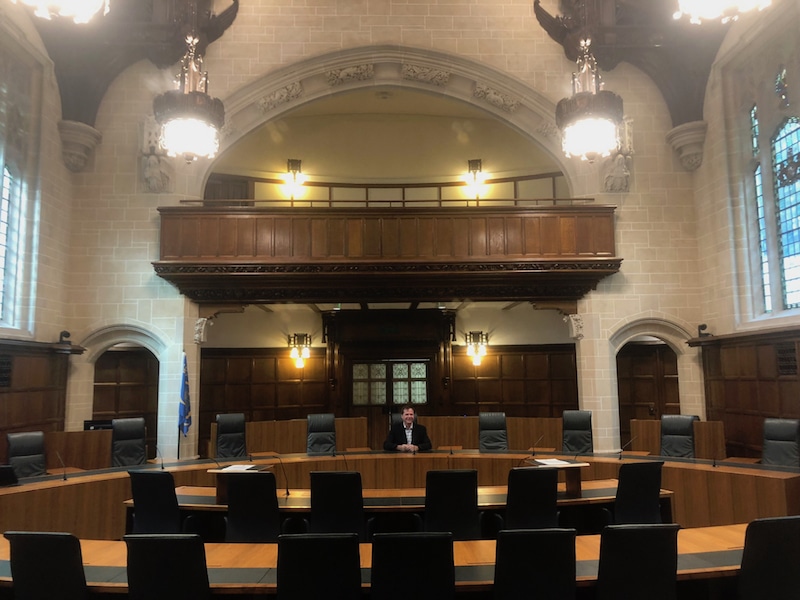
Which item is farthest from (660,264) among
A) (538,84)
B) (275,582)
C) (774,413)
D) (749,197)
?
(275,582)

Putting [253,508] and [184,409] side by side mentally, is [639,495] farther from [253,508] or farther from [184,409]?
[184,409]

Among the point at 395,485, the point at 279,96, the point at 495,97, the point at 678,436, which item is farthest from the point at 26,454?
the point at 495,97

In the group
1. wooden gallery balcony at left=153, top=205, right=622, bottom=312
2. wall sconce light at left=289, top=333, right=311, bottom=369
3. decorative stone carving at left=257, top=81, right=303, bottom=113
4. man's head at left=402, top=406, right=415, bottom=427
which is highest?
decorative stone carving at left=257, top=81, right=303, bottom=113

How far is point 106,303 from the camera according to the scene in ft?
32.4

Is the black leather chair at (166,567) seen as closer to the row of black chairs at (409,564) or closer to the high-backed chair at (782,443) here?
the row of black chairs at (409,564)

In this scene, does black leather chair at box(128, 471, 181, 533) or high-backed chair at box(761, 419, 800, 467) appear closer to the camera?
black leather chair at box(128, 471, 181, 533)

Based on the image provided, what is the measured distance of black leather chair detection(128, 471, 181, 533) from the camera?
4.67m

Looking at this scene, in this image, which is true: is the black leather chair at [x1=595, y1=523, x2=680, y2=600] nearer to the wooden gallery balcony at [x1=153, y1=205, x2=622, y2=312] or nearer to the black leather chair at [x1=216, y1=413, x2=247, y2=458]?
the black leather chair at [x1=216, y1=413, x2=247, y2=458]

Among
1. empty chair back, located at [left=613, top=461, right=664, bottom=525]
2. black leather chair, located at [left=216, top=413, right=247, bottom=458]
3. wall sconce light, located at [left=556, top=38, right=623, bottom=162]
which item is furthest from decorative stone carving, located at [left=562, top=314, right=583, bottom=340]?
black leather chair, located at [left=216, top=413, right=247, bottom=458]

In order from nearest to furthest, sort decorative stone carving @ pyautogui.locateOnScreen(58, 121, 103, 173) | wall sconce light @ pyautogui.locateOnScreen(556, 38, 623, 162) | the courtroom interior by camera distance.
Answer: wall sconce light @ pyautogui.locateOnScreen(556, 38, 623, 162), the courtroom interior, decorative stone carving @ pyautogui.locateOnScreen(58, 121, 103, 173)

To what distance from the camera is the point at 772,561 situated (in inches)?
114

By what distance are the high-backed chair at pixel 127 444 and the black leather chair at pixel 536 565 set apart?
6.29 metres

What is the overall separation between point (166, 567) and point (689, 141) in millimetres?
10527

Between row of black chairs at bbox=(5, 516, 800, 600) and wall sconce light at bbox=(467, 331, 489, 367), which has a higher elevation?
wall sconce light at bbox=(467, 331, 489, 367)
